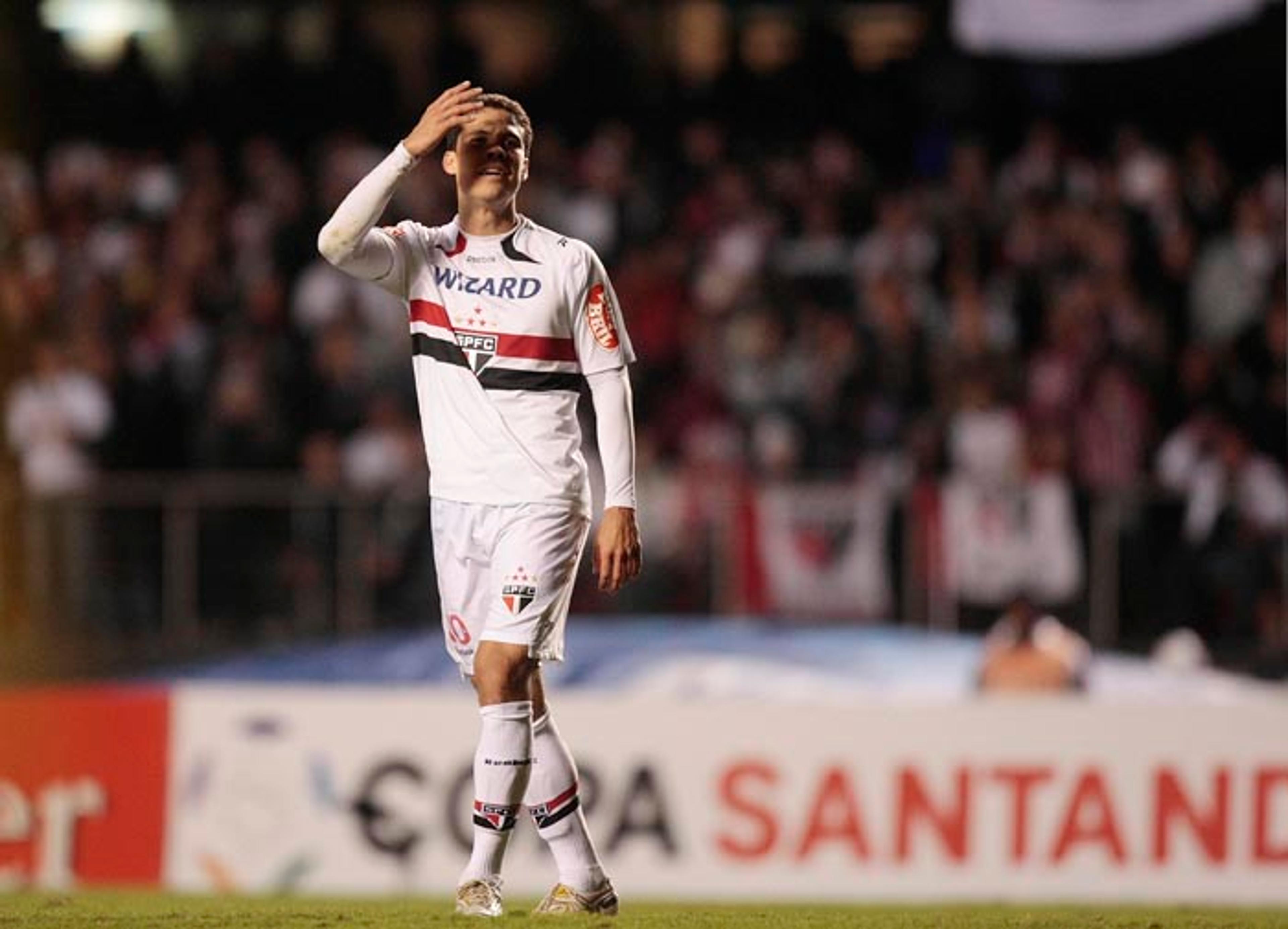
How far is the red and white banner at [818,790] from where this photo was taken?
1488cm

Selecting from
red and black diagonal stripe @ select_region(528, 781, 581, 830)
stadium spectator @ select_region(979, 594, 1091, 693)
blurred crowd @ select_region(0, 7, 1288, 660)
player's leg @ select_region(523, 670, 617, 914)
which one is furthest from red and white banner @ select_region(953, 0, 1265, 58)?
red and black diagonal stripe @ select_region(528, 781, 581, 830)

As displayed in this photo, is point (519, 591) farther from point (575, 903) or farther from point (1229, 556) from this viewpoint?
point (1229, 556)

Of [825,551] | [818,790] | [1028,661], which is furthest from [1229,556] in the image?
[818,790]

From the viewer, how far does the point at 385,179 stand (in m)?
9.05

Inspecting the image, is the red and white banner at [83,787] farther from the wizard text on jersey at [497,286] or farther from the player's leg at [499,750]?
the wizard text on jersey at [497,286]

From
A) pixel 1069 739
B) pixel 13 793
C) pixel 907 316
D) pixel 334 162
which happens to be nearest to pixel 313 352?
pixel 334 162

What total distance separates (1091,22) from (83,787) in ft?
33.4

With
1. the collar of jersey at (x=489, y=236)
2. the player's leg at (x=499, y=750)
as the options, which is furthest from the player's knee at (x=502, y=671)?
the collar of jersey at (x=489, y=236)

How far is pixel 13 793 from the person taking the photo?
48.1 ft

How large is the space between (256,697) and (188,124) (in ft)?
31.7

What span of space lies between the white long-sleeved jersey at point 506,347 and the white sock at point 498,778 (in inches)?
28.3

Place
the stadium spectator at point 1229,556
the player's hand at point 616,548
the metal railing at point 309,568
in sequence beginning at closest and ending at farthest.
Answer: the player's hand at point 616,548 < the stadium spectator at point 1229,556 < the metal railing at point 309,568

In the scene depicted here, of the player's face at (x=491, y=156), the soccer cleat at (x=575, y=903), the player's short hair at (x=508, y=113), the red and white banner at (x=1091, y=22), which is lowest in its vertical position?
the soccer cleat at (x=575, y=903)

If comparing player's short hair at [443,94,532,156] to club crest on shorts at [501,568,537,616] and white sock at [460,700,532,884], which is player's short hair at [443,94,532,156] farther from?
white sock at [460,700,532,884]
